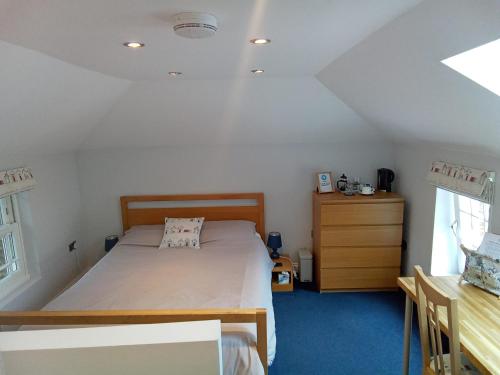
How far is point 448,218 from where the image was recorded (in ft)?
9.78

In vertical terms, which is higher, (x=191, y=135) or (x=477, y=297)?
(x=191, y=135)

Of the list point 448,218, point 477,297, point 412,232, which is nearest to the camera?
point 477,297

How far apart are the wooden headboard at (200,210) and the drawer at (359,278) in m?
0.90

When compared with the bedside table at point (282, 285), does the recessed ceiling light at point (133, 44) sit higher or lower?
higher

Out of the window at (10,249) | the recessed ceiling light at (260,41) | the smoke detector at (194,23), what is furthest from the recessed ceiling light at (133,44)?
the window at (10,249)

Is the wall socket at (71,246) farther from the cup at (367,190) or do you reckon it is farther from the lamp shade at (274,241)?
the cup at (367,190)

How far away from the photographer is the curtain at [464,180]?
2.29 meters

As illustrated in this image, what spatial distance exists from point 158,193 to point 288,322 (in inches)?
79.7

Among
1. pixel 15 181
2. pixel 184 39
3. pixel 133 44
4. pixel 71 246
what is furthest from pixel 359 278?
pixel 15 181

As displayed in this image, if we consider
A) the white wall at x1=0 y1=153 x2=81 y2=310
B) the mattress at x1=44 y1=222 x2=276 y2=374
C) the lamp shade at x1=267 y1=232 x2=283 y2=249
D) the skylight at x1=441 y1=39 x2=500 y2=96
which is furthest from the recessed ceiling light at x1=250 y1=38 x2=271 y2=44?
the lamp shade at x1=267 y1=232 x2=283 y2=249

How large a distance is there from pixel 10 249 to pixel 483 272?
3.67 m

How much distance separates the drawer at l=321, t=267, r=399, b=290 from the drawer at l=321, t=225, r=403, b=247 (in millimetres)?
286

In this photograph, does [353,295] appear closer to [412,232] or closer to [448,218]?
[412,232]

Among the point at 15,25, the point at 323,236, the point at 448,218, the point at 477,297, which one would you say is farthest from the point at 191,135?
the point at 477,297
